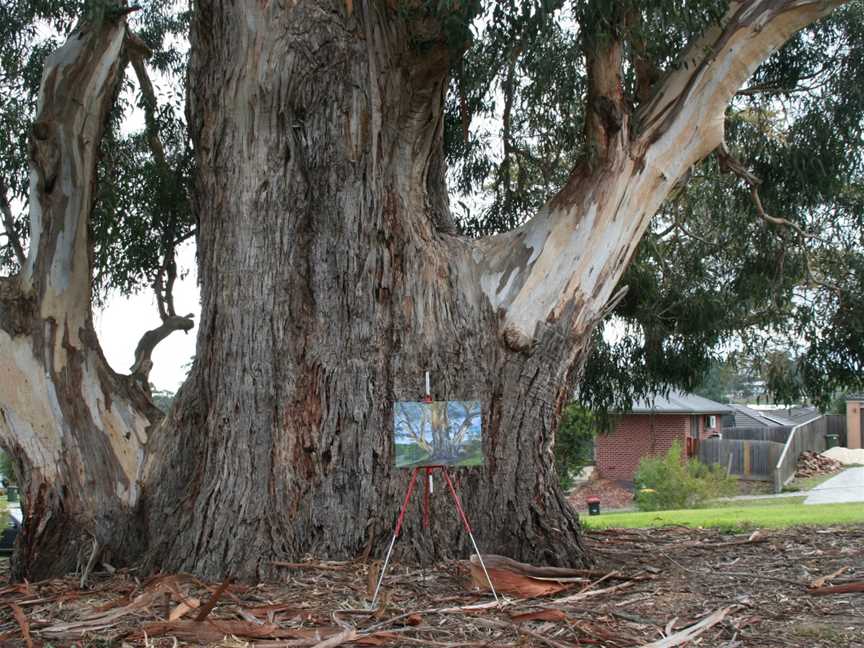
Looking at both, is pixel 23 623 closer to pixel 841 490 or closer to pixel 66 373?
pixel 66 373

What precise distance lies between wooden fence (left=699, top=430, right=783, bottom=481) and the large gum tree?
69.3 ft

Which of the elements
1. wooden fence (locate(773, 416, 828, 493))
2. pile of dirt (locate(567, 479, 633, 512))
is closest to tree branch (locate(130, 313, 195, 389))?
pile of dirt (locate(567, 479, 633, 512))

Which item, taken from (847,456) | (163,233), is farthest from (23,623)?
(847,456)

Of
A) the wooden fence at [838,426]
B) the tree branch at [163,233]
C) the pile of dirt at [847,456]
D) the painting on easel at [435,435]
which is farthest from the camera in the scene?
the wooden fence at [838,426]

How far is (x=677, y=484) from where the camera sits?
20203 mm

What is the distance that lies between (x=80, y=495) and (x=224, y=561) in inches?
59.8

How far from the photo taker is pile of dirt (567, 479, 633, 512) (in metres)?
25.9

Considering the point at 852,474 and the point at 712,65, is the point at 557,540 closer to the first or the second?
the point at 712,65

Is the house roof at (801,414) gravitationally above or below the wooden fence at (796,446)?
above

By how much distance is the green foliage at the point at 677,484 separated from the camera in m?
20.2

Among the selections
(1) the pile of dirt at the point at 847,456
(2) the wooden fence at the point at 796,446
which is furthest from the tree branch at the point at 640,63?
(1) the pile of dirt at the point at 847,456

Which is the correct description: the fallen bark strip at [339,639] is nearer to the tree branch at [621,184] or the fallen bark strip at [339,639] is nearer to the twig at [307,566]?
the twig at [307,566]

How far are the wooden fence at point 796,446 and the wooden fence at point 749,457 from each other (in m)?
0.38

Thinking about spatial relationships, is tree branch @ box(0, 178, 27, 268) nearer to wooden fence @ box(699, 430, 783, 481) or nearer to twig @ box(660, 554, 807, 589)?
twig @ box(660, 554, 807, 589)
